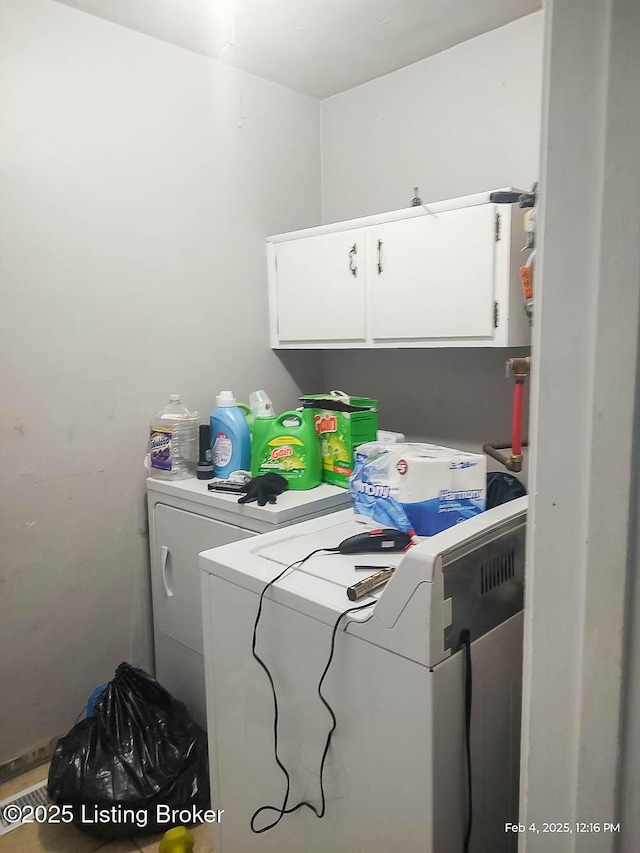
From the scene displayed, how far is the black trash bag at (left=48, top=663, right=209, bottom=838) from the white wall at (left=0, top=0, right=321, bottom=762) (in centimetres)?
32

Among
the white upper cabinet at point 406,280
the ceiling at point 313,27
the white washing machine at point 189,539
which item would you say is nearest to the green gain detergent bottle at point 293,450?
the white washing machine at point 189,539

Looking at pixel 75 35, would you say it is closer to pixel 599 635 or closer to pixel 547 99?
pixel 547 99

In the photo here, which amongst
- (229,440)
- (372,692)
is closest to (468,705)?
(372,692)

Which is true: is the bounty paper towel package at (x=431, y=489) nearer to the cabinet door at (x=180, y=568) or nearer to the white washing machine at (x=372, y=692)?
the white washing machine at (x=372, y=692)

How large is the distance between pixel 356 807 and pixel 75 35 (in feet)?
7.36

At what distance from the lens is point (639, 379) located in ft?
1.52

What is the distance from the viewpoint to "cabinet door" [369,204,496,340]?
1776 mm

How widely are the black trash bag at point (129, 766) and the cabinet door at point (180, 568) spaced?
235 millimetres

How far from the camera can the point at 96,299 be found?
1944 millimetres

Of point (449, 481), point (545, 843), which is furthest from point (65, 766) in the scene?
point (545, 843)

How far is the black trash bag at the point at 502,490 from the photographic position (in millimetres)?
1554

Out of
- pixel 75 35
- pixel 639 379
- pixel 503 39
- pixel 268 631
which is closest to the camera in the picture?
pixel 639 379

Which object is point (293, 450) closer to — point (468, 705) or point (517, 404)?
point (517, 404)

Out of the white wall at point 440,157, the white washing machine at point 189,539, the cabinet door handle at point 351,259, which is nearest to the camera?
the white washing machine at point 189,539
